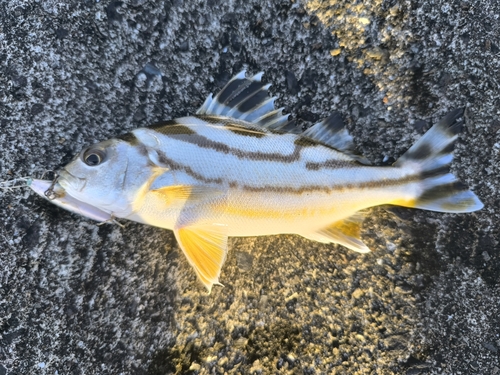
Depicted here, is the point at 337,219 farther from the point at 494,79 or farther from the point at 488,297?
the point at 494,79

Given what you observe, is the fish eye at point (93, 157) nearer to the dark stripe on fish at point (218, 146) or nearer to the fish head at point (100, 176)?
the fish head at point (100, 176)

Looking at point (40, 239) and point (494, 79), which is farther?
point (494, 79)

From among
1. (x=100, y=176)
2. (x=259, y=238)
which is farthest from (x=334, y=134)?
(x=100, y=176)

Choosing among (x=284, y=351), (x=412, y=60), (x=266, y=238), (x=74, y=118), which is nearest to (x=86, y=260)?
(x=74, y=118)

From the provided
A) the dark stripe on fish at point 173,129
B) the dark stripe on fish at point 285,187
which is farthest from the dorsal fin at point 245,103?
the dark stripe on fish at point 285,187

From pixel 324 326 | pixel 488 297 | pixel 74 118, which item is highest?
pixel 74 118

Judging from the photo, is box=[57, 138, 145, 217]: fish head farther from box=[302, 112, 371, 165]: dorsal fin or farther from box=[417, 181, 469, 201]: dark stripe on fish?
box=[417, 181, 469, 201]: dark stripe on fish

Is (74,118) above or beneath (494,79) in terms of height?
beneath
